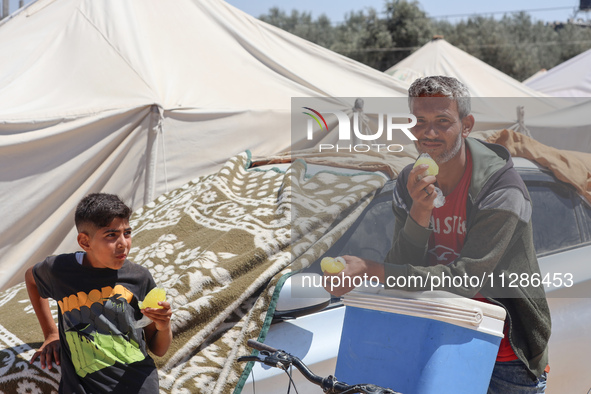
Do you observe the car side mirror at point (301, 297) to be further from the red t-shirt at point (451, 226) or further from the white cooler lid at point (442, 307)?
the red t-shirt at point (451, 226)

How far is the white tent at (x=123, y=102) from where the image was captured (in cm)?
462

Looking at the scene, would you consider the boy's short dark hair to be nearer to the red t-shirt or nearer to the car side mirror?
the car side mirror

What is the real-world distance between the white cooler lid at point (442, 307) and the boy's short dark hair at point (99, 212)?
0.97 m

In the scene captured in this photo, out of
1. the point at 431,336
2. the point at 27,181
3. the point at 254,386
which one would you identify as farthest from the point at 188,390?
the point at 27,181

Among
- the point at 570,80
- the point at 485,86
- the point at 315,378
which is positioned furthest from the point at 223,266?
the point at 570,80

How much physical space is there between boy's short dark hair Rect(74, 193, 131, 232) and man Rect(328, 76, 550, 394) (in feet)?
2.84

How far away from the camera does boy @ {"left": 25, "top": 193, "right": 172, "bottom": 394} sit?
231cm

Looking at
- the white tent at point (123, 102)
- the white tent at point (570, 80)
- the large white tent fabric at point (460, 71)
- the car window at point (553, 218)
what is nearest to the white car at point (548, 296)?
the car window at point (553, 218)

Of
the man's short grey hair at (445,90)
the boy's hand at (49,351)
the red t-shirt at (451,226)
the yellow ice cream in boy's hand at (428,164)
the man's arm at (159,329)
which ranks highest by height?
the man's short grey hair at (445,90)

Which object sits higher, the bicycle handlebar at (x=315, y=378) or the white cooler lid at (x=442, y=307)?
the white cooler lid at (x=442, y=307)

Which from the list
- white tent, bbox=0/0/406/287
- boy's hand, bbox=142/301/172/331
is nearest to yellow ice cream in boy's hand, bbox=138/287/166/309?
boy's hand, bbox=142/301/172/331

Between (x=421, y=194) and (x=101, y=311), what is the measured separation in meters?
1.25

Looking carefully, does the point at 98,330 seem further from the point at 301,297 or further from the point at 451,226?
the point at 451,226

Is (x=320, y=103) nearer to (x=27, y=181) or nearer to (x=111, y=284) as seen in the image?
(x=27, y=181)
